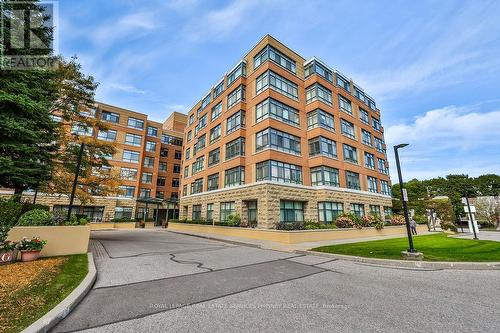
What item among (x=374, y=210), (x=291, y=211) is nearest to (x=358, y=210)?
(x=374, y=210)

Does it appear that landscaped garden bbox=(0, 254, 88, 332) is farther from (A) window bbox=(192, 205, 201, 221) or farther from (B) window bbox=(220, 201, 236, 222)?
(A) window bbox=(192, 205, 201, 221)

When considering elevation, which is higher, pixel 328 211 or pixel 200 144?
pixel 200 144

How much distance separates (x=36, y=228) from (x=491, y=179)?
117 meters

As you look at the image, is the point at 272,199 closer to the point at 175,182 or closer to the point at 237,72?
the point at 237,72

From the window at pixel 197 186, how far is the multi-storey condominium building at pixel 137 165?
6064 mm

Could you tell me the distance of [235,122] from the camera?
1096 inches

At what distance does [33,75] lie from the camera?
1265 cm

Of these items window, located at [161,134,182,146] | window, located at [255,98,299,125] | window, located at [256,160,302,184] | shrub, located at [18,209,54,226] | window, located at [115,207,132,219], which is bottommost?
Answer: shrub, located at [18,209,54,226]

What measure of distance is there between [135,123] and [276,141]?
118 ft

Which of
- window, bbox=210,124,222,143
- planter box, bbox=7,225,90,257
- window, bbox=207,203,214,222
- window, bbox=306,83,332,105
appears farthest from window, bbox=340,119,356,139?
planter box, bbox=7,225,90,257

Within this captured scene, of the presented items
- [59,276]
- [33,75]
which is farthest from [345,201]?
[33,75]

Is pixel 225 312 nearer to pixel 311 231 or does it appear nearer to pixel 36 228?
pixel 36 228

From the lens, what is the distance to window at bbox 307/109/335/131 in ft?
87.0

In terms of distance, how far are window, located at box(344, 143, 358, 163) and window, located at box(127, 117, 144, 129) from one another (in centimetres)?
3997
